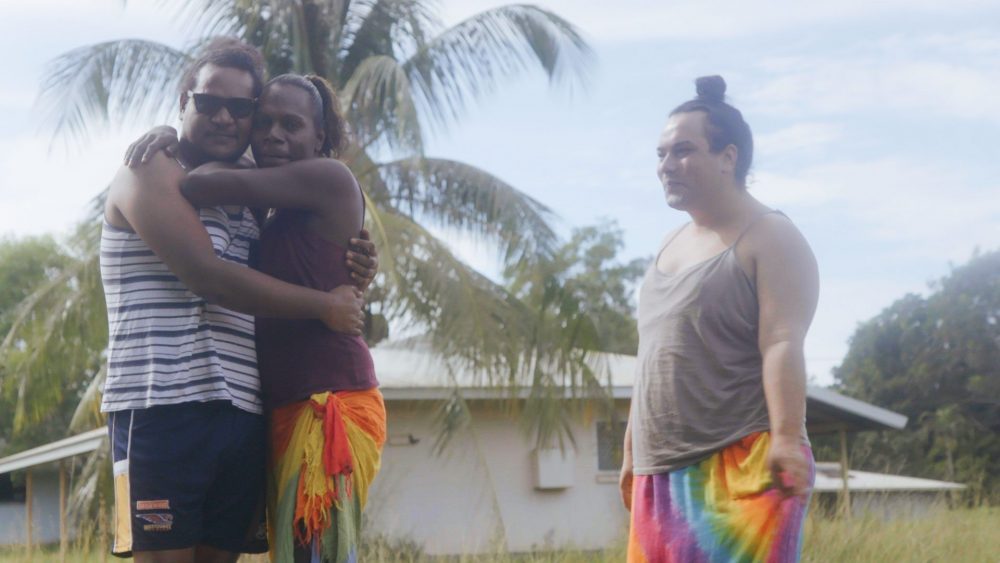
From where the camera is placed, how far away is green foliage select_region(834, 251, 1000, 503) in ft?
115

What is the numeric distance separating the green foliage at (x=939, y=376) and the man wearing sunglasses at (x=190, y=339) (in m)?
30.3

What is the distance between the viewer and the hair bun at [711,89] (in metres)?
3.75

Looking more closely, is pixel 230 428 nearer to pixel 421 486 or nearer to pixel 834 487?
pixel 421 486

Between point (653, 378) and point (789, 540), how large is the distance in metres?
0.59

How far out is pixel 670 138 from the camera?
3705mm

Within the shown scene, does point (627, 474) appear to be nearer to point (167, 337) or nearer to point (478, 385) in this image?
point (167, 337)

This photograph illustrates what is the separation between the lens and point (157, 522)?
3.25 m

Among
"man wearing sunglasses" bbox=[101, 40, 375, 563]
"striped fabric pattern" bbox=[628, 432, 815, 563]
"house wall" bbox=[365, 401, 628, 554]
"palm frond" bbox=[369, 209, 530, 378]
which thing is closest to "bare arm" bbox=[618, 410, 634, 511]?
"striped fabric pattern" bbox=[628, 432, 815, 563]

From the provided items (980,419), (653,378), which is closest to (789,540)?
(653,378)

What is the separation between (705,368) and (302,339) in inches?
43.0

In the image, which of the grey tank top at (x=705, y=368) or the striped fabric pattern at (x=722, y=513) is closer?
the striped fabric pattern at (x=722, y=513)

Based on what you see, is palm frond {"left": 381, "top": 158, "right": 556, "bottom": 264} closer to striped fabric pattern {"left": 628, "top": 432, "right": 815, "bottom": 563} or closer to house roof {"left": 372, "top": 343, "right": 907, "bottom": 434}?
house roof {"left": 372, "top": 343, "right": 907, "bottom": 434}

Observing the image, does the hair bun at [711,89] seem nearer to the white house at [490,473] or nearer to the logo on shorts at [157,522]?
the logo on shorts at [157,522]

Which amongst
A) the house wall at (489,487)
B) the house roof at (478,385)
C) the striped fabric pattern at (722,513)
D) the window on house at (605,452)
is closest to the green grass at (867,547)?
the house roof at (478,385)
